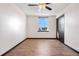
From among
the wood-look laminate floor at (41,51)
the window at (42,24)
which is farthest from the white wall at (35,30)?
the wood-look laminate floor at (41,51)

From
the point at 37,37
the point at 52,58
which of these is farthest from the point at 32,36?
the point at 52,58

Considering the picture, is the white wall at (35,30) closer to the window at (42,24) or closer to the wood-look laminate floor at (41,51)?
the window at (42,24)

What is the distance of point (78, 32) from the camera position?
12.4ft

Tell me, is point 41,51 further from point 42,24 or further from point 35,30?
point 42,24

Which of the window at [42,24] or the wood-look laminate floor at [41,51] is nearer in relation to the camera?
the wood-look laminate floor at [41,51]

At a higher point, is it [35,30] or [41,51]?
[35,30]

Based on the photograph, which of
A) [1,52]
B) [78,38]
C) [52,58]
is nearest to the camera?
[52,58]

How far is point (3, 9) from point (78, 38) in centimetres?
249

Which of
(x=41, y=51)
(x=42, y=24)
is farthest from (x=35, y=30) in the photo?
(x=41, y=51)

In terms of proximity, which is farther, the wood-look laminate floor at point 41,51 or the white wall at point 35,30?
the white wall at point 35,30

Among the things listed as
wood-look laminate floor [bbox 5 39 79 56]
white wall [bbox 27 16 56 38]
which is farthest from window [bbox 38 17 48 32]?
wood-look laminate floor [bbox 5 39 79 56]

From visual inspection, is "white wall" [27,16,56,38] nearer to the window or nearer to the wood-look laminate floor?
the window

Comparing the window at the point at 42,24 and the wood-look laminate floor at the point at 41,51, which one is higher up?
the window at the point at 42,24

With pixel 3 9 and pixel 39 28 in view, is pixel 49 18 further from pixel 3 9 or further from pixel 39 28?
pixel 3 9
